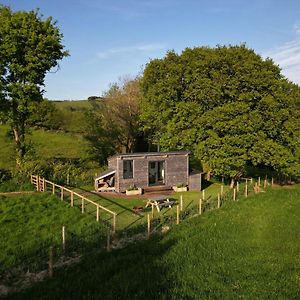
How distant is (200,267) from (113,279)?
380 centimetres

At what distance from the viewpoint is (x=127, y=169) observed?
3331cm

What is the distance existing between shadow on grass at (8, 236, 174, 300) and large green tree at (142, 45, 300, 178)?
19.0 meters

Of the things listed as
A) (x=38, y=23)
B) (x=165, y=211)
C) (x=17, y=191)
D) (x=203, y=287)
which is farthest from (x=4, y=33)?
(x=203, y=287)

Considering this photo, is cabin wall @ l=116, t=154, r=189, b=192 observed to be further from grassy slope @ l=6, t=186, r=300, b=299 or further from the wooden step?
grassy slope @ l=6, t=186, r=300, b=299

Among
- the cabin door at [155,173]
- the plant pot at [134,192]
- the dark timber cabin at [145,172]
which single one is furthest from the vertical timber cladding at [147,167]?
the plant pot at [134,192]

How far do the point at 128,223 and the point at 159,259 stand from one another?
5.92 metres

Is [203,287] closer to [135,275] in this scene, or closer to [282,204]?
[135,275]

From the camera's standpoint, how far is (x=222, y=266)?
15.5 m

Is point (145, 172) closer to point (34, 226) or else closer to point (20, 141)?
point (34, 226)

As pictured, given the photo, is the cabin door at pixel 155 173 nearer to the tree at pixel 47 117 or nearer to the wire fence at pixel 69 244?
the wire fence at pixel 69 244

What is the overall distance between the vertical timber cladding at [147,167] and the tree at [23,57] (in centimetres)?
1062

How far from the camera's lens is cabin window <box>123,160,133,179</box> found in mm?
33138

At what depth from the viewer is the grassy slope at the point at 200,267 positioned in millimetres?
12828

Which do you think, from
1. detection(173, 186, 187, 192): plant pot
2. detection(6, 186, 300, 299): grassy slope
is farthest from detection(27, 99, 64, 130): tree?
detection(6, 186, 300, 299): grassy slope
